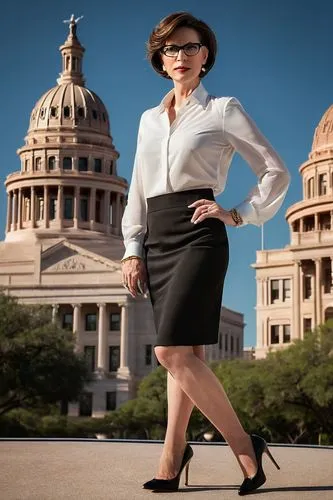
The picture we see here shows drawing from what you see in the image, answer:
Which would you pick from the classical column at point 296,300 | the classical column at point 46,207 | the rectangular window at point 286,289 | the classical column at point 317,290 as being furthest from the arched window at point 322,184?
the classical column at point 46,207

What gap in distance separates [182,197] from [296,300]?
92376mm

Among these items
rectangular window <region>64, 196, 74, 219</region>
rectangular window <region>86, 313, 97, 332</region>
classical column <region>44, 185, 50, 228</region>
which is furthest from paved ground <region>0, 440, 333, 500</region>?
rectangular window <region>64, 196, 74, 219</region>

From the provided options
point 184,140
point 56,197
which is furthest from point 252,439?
point 56,197

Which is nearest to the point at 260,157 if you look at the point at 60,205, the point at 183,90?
the point at 183,90

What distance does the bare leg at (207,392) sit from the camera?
8.02m

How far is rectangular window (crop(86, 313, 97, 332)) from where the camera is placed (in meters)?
109

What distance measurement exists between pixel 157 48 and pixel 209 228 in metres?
1.51

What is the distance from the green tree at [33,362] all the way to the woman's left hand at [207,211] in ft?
180

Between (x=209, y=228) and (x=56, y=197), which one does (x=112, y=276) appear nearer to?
(x=56, y=197)

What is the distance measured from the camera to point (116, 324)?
108m

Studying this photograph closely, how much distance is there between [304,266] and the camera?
101 meters

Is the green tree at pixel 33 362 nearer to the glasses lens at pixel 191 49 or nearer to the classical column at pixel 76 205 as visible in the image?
the glasses lens at pixel 191 49

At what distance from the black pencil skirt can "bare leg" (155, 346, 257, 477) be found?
146 millimetres

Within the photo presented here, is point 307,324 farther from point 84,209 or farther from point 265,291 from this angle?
point 84,209
